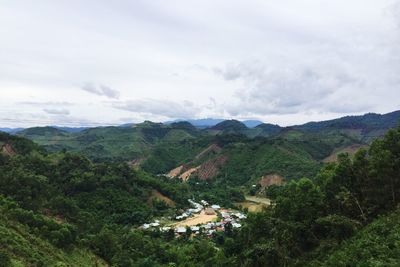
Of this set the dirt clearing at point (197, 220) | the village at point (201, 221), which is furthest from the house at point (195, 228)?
the dirt clearing at point (197, 220)

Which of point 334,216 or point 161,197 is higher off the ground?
point 334,216

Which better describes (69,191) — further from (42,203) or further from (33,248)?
(33,248)

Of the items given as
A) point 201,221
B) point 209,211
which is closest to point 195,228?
point 201,221

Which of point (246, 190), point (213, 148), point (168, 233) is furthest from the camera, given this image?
point (213, 148)

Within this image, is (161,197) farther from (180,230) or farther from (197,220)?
(180,230)

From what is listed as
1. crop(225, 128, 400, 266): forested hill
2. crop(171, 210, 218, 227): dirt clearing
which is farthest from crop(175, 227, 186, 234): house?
crop(225, 128, 400, 266): forested hill

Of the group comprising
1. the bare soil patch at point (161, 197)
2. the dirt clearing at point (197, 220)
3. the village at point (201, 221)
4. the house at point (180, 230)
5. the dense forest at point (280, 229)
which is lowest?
the dirt clearing at point (197, 220)

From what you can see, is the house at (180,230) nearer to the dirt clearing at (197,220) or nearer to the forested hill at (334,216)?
the dirt clearing at (197,220)

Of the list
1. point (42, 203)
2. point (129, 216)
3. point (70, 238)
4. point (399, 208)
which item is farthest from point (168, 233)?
point (399, 208)
